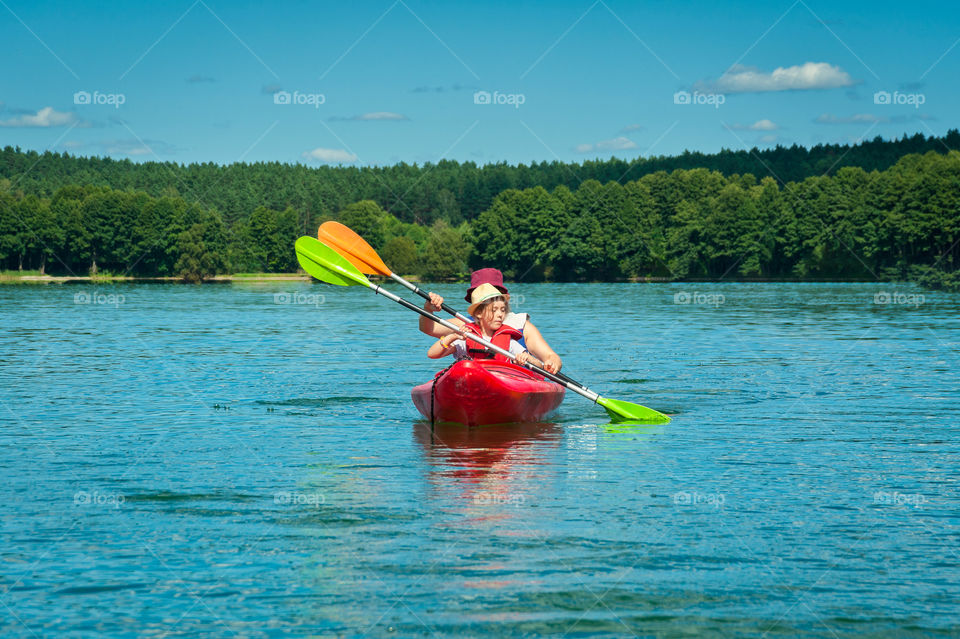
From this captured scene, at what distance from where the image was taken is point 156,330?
33594 millimetres

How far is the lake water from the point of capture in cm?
643

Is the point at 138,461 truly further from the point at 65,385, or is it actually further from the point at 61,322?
the point at 61,322

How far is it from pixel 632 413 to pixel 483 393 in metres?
2.38

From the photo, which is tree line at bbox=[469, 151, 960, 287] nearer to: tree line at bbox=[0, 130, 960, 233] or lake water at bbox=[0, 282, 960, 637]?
tree line at bbox=[0, 130, 960, 233]

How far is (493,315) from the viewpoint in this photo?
13414 millimetres

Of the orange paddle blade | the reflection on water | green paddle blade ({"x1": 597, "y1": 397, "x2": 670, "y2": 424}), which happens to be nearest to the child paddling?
the reflection on water

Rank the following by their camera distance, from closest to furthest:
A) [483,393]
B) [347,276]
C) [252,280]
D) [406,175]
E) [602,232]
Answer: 1. [483,393]
2. [347,276]
3. [602,232]
4. [252,280]
5. [406,175]

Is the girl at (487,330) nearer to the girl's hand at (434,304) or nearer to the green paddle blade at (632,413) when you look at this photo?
the girl's hand at (434,304)

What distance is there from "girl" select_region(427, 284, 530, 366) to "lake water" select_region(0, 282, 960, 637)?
0.97 metres

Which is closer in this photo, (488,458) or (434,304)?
(488,458)

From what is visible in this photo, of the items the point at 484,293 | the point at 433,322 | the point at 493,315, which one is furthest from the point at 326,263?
the point at 484,293

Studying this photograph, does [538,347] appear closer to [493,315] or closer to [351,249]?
[493,315]

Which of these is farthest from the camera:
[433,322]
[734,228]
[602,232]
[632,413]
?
[602,232]

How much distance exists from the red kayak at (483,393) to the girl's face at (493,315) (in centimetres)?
52
